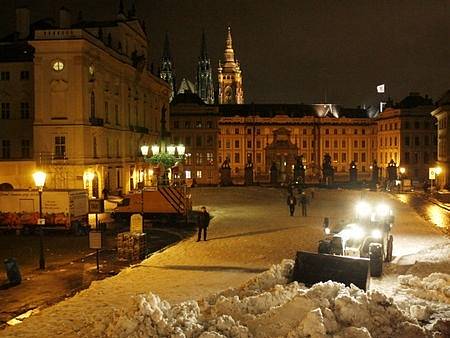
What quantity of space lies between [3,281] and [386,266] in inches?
488

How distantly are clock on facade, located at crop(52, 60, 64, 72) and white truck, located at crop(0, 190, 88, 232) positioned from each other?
51.6 ft

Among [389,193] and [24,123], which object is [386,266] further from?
[389,193]

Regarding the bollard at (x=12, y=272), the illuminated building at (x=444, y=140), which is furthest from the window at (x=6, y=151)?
the illuminated building at (x=444, y=140)

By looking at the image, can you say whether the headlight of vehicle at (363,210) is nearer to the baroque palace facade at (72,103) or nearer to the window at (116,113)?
the baroque palace facade at (72,103)

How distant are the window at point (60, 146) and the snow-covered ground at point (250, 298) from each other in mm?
20463

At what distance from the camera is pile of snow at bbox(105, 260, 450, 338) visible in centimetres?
1120

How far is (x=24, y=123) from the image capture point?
49.6m

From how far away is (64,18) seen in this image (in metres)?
47.9

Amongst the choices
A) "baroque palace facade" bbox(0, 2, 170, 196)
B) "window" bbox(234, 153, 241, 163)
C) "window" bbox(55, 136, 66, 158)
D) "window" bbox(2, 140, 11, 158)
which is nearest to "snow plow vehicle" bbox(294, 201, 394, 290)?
"baroque palace facade" bbox(0, 2, 170, 196)

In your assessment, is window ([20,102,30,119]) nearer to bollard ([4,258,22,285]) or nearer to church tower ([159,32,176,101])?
bollard ([4,258,22,285])

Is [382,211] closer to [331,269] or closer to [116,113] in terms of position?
[331,269]

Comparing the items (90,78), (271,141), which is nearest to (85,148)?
(90,78)

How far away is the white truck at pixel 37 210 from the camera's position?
30.9m

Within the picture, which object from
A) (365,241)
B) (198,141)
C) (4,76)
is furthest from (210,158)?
(365,241)
